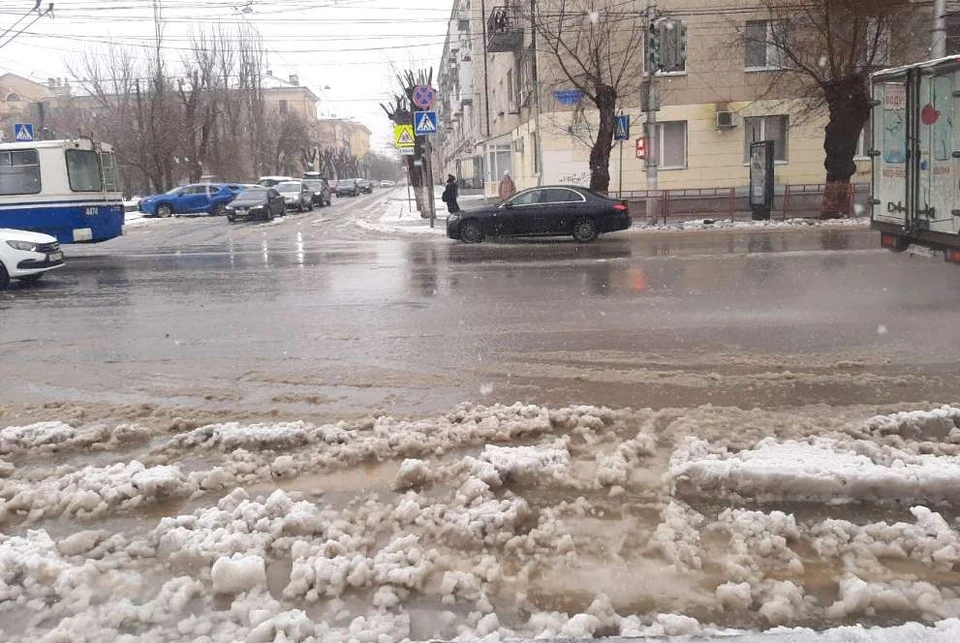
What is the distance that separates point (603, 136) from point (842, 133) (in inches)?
265

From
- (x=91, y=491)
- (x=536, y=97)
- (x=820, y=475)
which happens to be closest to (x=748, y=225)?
(x=536, y=97)

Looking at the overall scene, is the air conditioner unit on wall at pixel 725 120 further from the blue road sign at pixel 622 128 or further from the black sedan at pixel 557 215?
the black sedan at pixel 557 215

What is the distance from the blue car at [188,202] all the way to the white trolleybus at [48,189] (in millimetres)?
19763

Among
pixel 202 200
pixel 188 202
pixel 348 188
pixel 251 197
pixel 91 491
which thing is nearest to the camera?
pixel 91 491

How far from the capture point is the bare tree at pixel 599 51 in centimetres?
2269

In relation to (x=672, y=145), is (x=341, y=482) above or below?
below

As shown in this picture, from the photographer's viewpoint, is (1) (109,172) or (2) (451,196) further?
(2) (451,196)

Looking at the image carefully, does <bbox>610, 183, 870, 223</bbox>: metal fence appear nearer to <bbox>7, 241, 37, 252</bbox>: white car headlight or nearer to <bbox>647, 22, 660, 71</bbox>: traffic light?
<bbox>647, 22, 660, 71</bbox>: traffic light

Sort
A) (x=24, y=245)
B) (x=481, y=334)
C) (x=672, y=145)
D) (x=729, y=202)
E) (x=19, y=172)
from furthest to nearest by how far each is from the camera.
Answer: (x=672, y=145) < (x=729, y=202) < (x=19, y=172) < (x=24, y=245) < (x=481, y=334)

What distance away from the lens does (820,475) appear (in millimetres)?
4160

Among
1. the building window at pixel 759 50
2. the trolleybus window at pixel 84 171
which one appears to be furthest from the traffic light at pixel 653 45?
the trolleybus window at pixel 84 171

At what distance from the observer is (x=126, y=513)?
418 centimetres

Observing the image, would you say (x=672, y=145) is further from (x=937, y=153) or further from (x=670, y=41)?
(x=937, y=153)

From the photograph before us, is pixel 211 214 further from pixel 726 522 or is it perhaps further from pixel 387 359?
pixel 726 522
